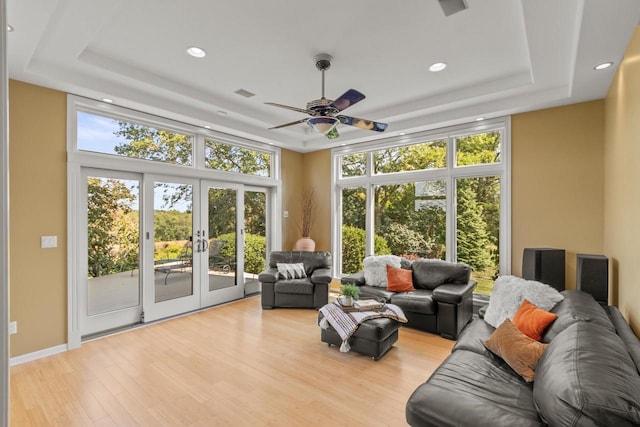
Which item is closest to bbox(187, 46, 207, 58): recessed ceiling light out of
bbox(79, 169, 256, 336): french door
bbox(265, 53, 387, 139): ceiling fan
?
bbox(265, 53, 387, 139): ceiling fan

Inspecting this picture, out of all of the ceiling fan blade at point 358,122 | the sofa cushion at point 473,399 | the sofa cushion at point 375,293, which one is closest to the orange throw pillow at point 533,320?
the sofa cushion at point 473,399

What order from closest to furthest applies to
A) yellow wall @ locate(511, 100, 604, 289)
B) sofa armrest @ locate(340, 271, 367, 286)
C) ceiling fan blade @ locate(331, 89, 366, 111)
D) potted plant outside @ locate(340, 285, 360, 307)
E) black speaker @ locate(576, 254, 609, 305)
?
1. ceiling fan blade @ locate(331, 89, 366, 111)
2. black speaker @ locate(576, 254, 609, 305)
3. potted plant outside @ locate(340, 285, 360, 307)
4. yellow wall @ locate(511, 100, 604, 289)
5. sofa armrest @ locate(340, 271, 367, 286)

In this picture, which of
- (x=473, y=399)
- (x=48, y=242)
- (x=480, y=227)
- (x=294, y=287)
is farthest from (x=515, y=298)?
(x=48, y=242)

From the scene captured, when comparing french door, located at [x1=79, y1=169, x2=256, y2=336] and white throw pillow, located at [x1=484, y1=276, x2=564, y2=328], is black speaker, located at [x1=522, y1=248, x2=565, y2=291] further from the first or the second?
french door, located at [x1=79, y1=169, x2=256, y2=336]

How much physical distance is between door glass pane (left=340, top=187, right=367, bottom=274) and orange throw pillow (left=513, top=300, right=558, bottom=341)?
3.55 meters

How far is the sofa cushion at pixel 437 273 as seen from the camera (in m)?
4.47

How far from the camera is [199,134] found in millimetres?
5125

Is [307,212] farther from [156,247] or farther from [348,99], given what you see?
[348,99]

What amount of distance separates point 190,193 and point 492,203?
4.63 m

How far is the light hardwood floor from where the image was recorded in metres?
2.45

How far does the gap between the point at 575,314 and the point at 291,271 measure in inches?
151

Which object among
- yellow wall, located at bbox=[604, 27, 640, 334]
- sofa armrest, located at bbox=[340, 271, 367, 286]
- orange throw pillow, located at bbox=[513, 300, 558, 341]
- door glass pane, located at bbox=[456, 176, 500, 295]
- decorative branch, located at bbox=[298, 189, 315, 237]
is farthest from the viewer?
decorative branch, located at bbox=[298, 189, 315, 237]

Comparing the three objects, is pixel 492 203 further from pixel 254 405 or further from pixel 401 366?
pixel 254 405

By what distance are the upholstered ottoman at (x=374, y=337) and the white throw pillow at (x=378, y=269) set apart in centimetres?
125
